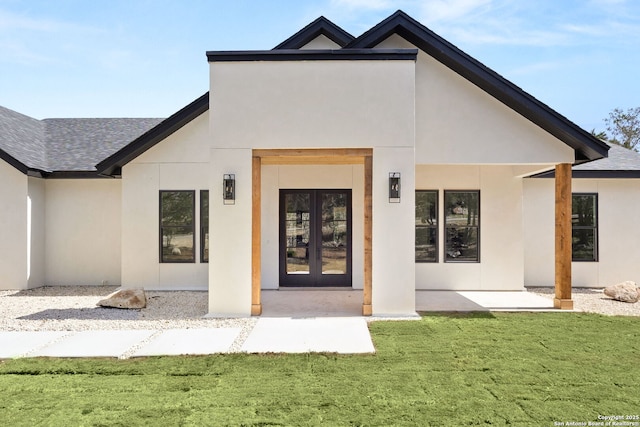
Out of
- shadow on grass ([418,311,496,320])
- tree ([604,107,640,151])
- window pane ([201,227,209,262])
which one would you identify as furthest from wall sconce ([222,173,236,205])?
tree ([604,107,640,151])

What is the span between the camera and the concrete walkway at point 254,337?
571cm

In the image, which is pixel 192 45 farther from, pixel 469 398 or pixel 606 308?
pixel 606 308

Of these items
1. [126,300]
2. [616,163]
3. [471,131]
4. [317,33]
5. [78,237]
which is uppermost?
[317,33]

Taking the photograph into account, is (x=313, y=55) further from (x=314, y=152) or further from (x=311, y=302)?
(x=311, y=302)

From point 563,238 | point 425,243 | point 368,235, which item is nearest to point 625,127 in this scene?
point 425,243

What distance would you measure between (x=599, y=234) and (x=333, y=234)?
750cm

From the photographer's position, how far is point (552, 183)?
36.4ft

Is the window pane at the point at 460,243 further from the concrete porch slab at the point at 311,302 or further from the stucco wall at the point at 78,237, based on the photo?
the stucco wall at the point at 78,237

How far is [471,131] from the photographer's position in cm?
854

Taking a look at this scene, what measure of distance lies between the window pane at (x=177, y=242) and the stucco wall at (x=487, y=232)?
624 centimetres

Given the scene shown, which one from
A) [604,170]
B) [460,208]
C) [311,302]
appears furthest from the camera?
[604,170]

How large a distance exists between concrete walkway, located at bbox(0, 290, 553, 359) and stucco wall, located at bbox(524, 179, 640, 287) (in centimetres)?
285

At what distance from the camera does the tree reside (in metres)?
38.3

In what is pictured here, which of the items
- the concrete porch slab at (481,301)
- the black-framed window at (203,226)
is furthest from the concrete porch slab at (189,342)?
the black-framed window at (203,226)
